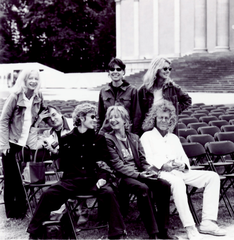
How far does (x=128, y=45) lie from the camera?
43.8 m

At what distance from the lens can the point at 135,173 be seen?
5.38 m

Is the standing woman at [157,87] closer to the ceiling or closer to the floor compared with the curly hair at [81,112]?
closer to the ceiling

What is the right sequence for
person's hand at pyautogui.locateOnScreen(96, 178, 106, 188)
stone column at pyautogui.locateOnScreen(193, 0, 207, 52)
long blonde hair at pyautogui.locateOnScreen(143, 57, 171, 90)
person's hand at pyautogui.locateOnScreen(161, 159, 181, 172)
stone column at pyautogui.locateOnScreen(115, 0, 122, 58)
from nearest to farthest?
person's hand at pyautogui.locateOnScreen(96, 178, 106, 188), person's hand at pyautogui.locateOnScreen(161, 159, 181, 172), long blonde hair at pyautogui.locateOnScreen(143, 57, 171, 90), stone column at pyautogui.locateOnScreen(193, 0, 207, 52), stone column at pyautogui.locateOnScreen(115, 0, 122, 58)

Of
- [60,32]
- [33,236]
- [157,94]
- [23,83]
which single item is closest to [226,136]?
[157,94]

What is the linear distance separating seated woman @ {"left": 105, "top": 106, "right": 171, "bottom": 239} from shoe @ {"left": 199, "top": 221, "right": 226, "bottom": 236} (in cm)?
42

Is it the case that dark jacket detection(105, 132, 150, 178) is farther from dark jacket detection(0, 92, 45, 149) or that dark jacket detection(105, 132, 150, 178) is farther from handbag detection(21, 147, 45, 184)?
dark jacket detection(0, 92, 45, 149)

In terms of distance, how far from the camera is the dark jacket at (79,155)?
5246mm

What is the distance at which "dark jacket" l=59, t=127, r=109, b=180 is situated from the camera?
5.25 m

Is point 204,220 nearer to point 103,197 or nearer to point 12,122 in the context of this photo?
point 103,197

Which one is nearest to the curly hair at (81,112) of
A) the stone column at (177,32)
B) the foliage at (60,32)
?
the stone column at (177,32)

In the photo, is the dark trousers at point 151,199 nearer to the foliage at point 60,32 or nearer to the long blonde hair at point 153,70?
the long blonde hair at point 153,70

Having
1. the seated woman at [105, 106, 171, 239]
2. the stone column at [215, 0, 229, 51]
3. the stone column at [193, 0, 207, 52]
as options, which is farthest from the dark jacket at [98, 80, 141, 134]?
the stone column at [215, 0, 229, 51]

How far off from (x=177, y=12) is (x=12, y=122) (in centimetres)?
3510

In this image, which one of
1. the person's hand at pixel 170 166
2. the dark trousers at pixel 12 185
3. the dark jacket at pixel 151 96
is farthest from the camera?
the dark jacket at pixel 151 96
